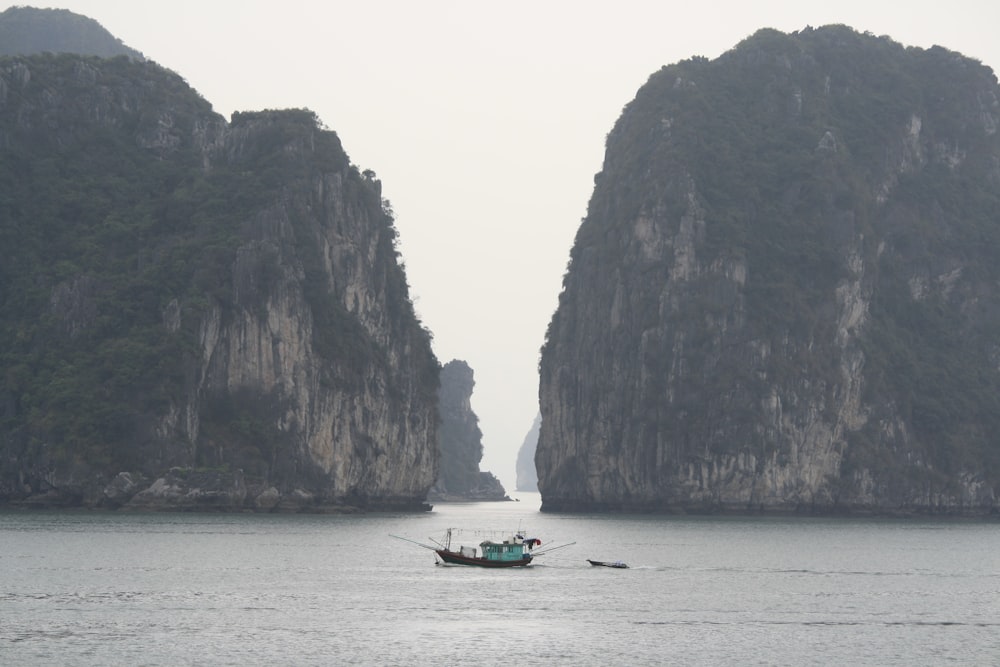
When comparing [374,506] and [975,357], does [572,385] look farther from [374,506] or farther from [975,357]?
[975,357]

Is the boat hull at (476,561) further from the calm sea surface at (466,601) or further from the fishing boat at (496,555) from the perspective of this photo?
the calm sea surface at (466,601)

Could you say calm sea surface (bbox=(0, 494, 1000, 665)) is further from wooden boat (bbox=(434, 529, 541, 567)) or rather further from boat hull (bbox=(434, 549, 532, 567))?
wooden boat (bbox=(434, 529, 541, 567))

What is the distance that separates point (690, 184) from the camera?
162 m

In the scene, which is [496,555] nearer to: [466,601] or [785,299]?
[466,601]

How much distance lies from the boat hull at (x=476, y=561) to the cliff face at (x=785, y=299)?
241 ft

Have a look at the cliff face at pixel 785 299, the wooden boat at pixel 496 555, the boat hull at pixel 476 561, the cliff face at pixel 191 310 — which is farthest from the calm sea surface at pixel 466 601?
the cliff face at pixel 785 299

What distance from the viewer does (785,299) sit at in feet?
511

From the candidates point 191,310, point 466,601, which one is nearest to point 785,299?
point 191,310

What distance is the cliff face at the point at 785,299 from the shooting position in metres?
152

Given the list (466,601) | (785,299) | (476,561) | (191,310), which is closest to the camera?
(466,601)

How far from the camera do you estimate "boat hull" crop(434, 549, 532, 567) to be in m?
77.1

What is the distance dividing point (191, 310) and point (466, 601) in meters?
71.2

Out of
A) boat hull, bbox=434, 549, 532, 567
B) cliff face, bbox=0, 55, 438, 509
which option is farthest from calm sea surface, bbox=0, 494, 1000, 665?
cliff face, bbox=0, 55, 438, 509

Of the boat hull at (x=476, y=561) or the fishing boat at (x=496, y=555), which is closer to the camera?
the boat hull at (x=476, y=561)
